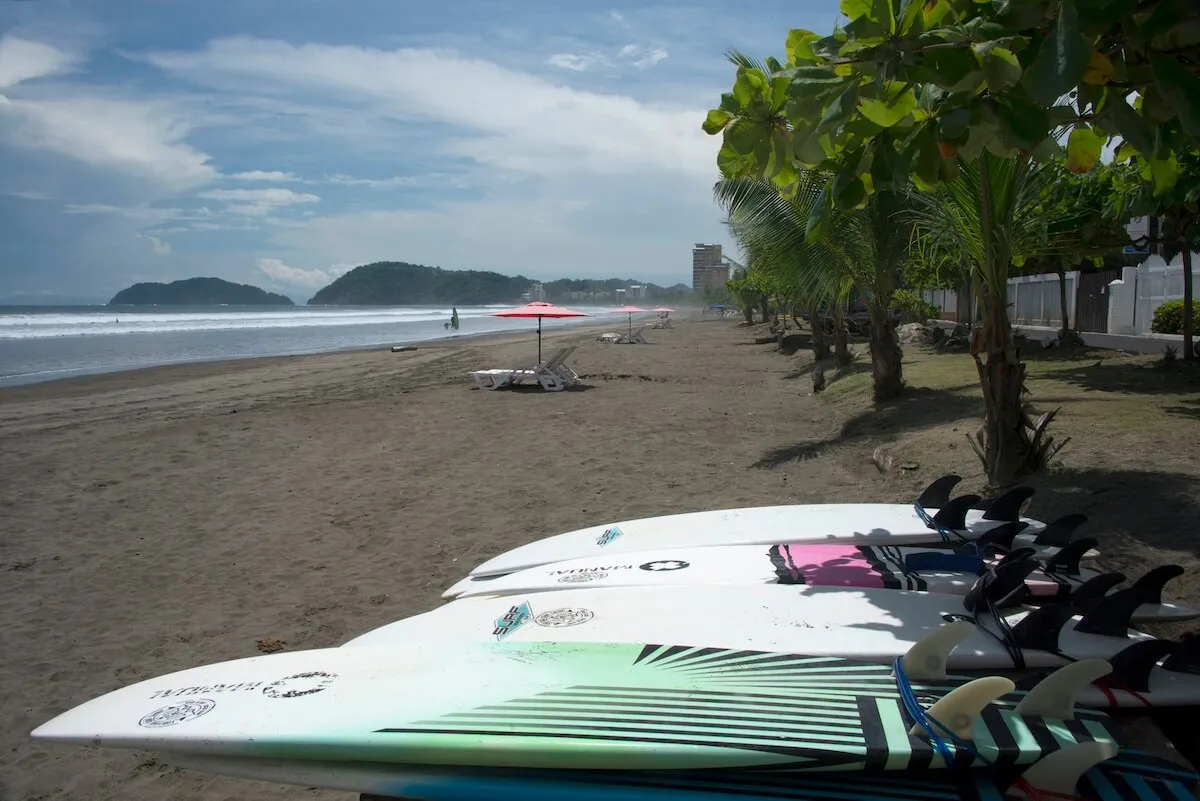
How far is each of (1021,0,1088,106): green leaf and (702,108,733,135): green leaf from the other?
1163 millimetres

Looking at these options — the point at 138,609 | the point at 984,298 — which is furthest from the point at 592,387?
the point at 138,609

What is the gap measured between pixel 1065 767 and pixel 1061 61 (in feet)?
5.72

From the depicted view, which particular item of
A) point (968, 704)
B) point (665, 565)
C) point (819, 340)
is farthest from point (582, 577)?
point (819, 340)

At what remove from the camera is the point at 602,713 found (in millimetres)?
2217

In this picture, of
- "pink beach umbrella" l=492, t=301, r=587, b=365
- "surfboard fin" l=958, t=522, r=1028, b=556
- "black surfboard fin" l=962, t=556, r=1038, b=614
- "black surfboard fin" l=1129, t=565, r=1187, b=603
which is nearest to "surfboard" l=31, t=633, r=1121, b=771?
"black surfboard fin" l=962, t=556, r=1038, b=614

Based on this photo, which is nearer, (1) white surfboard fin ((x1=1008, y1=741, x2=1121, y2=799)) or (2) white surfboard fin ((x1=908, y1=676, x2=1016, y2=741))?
(1) white surfboard fin ((x1=1008, y1=741, x2=1121, y2=799))

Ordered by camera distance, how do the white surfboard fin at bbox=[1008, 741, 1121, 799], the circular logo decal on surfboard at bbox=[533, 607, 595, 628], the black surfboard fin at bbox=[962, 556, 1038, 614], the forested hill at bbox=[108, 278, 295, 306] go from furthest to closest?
the forested hill at bbox=[108, 278, 295, 306] → the circular logo decal on surfboard at bbox=[533, 607, 595, 628] → the black surfboard fin at bbox=[962, 556, 1038, 614] → the white surfboard fin at bbox=[1008, 741, 1121, 799]

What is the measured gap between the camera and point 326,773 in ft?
7.11

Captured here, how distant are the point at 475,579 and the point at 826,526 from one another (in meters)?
1.87

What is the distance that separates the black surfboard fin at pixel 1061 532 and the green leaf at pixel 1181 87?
6.21ft

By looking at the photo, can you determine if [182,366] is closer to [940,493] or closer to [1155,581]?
[940,493]

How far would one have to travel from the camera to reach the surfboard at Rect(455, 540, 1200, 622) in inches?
124

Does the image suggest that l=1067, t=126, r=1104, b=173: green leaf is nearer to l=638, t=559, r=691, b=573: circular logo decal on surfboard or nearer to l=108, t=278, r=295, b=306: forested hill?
l=638, t=559, r=691, b=573: circular logo decal on surfboard

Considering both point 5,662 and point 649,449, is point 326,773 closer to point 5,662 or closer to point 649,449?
point 5,662
